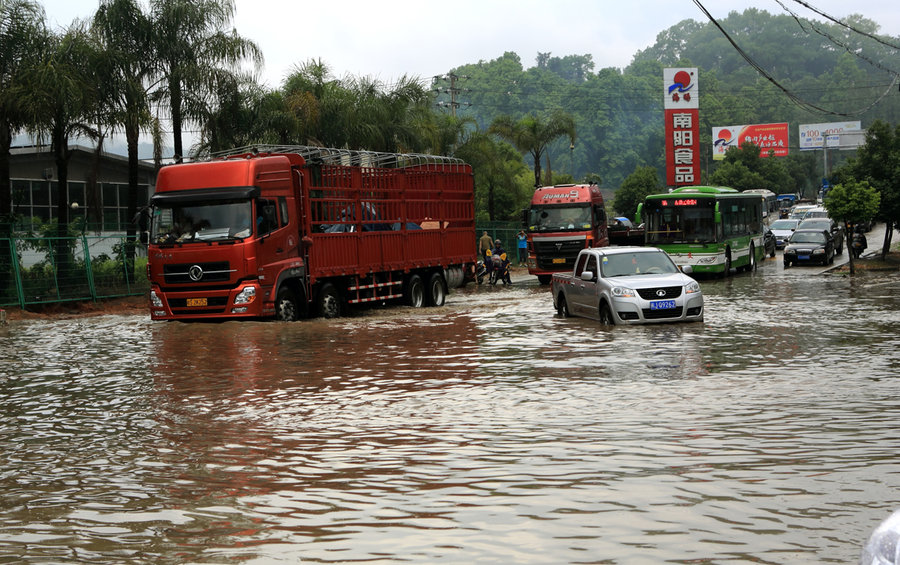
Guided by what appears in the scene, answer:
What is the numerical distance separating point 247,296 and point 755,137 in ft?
396

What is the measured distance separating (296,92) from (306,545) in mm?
36909

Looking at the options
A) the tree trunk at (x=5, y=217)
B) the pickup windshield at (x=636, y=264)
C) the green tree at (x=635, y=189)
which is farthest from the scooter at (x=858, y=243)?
the green tree at (x=635, y=189)

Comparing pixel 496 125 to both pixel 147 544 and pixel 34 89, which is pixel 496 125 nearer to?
pixel 34 89

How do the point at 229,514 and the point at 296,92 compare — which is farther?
the point at 296,92

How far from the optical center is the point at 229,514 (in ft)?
22.6

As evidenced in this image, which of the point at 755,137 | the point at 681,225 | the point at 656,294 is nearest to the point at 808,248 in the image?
the point at 681,225

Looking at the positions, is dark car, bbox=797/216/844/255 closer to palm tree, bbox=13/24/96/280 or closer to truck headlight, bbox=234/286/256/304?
palm tree, bbox=13/24/96/280

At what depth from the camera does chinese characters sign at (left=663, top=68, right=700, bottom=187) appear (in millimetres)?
78000

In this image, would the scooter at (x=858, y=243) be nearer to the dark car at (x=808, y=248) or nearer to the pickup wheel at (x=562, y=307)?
the dark car at (x=808, y=248)

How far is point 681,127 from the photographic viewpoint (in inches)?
3088

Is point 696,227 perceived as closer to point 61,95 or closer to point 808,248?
point 808,248

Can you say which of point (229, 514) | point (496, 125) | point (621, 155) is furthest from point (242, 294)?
point (621, 155)

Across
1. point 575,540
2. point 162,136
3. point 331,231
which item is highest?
point 162,136

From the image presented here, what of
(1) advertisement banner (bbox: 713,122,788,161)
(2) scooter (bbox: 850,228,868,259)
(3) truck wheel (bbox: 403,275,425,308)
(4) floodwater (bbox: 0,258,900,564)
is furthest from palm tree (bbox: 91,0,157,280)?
(1) advertisement banner (bbox: 713,122,788,161)
